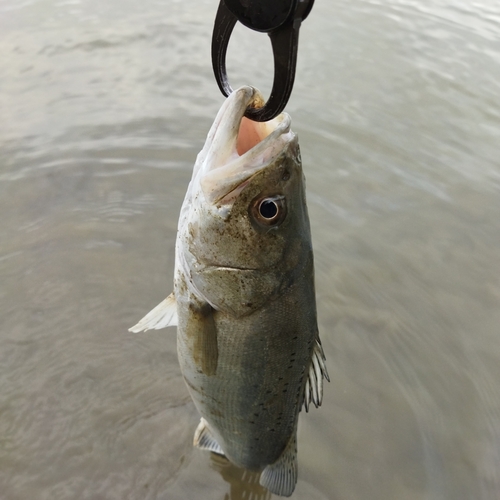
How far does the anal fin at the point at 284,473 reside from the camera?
2.51 m

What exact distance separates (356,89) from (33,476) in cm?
565

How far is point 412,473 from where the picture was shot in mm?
3129

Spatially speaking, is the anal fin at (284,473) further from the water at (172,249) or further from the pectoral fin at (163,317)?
the pectoral fin at (163,317)

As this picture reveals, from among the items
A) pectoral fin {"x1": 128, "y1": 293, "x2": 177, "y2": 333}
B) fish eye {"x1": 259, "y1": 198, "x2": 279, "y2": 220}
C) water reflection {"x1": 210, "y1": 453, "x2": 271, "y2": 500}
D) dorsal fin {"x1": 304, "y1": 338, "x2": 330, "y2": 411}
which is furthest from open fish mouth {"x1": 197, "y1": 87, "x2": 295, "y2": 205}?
water reflection {"x1": 210, "y1": 453, "x2": 271, "y2": 500}

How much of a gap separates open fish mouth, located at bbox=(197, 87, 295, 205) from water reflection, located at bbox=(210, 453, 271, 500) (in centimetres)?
203

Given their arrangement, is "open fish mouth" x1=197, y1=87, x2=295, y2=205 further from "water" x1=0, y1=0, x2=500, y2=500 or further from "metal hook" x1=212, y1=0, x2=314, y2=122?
"water" x1=0, y1=0, x2=500, y2=500

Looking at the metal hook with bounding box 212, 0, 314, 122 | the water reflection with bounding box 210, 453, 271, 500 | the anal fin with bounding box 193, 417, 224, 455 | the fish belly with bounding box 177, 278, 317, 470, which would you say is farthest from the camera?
the water reflection with bounding box 210, 453, 271, 500

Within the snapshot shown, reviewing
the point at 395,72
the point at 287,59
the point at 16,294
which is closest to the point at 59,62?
the point at 16,294

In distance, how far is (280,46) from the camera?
4.56 feet

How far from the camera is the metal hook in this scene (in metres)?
1.36

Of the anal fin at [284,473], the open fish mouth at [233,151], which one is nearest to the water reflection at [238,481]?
the anal fin at [284,473]

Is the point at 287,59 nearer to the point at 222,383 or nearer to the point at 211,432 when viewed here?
the point at 222,383

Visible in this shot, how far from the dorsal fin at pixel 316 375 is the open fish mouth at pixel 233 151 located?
85 centimetres

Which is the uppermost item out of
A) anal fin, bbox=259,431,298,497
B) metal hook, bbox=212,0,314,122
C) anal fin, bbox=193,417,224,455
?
metal hook, bbox=212,0,314,122
